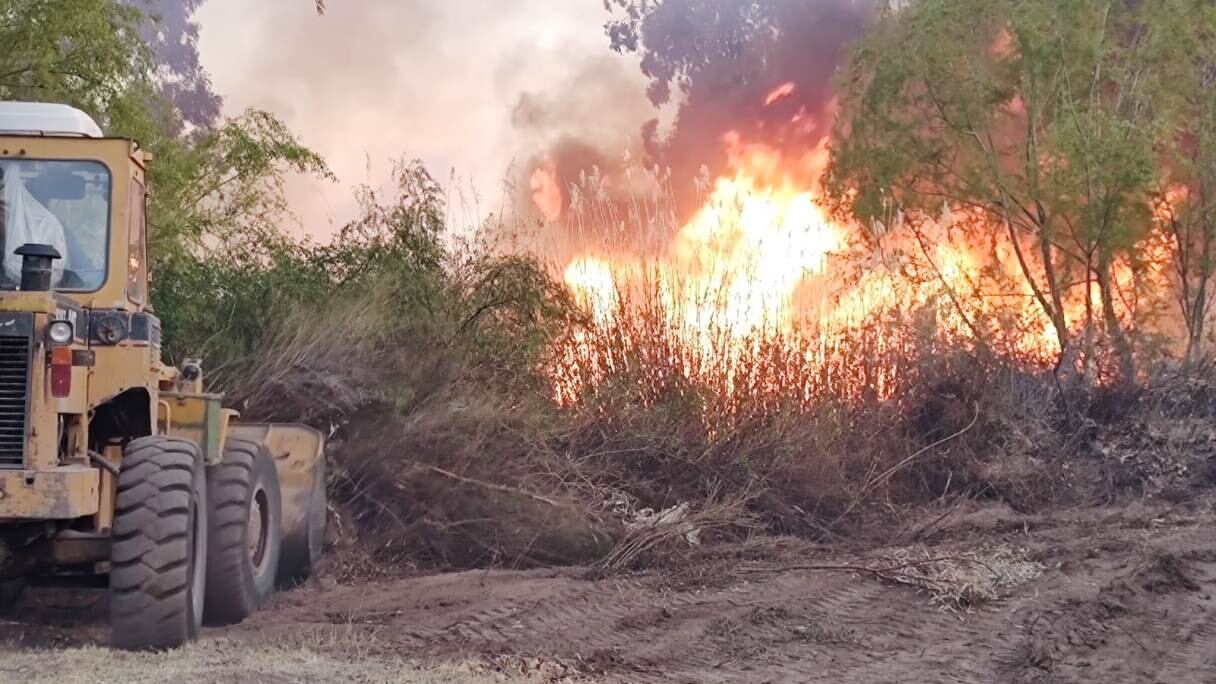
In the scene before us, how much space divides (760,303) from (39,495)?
8736 millimetres

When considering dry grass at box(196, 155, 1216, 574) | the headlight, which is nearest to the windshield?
the headlight

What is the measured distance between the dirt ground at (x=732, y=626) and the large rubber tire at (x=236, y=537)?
6.3 inches

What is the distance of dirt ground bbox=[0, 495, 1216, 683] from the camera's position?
689cm

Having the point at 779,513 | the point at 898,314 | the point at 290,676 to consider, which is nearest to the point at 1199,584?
the point at 779,513

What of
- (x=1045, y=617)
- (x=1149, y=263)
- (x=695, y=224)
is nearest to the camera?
(x=1045, y=617)

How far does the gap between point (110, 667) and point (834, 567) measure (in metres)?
5.41

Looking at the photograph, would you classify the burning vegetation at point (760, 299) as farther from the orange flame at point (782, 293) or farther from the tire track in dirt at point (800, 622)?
the tire track in dirt at point (800, 622)

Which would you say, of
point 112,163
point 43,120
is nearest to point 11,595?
point 112,163

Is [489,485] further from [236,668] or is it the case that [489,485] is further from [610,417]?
[236,668]

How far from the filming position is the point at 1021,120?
20.2 m

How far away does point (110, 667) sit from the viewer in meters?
6.31

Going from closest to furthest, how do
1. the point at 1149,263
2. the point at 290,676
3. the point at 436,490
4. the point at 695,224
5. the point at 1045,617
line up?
the point at 290,676 < the point at 1045,617 < the point at 436,490 < the point at 695,224 < the point at 1149,263

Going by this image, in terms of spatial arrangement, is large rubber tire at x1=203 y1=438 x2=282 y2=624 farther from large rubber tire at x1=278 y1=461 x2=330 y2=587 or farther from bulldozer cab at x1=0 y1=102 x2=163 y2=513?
large rubber tire at x1=278 y1=461 x2=330 y2=587

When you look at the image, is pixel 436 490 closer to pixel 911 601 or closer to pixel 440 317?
pixel 440 317
